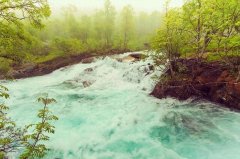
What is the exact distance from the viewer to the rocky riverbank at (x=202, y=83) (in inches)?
659

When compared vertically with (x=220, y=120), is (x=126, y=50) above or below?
above

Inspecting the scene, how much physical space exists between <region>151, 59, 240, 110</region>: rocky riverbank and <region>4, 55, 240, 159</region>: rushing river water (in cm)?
70

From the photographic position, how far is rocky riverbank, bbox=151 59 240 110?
16.7m

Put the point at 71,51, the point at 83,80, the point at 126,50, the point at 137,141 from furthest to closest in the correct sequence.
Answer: the point at 126,50, the point at 71,51, the point at 83,80, the point at 137,141

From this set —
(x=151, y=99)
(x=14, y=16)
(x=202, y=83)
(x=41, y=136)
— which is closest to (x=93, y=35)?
(x=151, y=99)

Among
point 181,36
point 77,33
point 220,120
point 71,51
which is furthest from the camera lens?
point 77,33

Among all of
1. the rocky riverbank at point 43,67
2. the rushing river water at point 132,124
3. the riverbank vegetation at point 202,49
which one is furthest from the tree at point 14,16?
the rocky riverbank at point 43,67

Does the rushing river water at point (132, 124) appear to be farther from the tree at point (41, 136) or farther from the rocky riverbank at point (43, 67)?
the rocky riverbank at point (43, 67)

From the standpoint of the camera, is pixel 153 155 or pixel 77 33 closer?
pixel 153 155

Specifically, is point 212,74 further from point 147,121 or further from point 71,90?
point 71,90

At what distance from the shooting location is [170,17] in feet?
53.9

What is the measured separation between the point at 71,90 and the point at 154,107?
382 inches

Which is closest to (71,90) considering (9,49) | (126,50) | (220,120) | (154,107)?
(154,107)

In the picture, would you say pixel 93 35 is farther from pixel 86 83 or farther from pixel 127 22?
pixel 86 83
